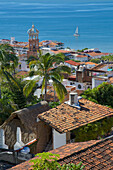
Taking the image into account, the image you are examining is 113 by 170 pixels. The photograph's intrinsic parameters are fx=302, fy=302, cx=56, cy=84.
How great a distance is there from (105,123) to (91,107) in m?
1.44

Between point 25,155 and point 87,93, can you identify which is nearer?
point 25,155

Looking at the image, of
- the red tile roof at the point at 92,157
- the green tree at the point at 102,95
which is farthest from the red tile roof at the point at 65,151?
the green tree at the point at 102,95

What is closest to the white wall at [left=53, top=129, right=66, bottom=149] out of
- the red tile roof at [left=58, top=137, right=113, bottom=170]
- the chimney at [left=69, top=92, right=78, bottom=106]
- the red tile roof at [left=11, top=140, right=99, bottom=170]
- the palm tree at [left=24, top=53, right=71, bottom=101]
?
the red tile roof at [left=11, top=140, right=99, bottom=170]

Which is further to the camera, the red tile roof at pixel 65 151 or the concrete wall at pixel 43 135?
the concrete wall at pixel 43 135

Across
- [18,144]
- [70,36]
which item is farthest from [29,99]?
[70,36]

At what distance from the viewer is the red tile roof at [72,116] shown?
1303cm

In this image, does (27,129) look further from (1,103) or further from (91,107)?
(1,103)

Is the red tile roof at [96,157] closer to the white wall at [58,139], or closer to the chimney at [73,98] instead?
the white wall at [58,139]

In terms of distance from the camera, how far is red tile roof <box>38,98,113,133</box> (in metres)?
13.0

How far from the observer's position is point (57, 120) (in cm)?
1342

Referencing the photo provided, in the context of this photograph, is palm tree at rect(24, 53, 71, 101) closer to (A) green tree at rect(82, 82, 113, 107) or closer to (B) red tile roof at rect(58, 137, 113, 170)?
(A) green tree at rect(82, 82, 113, 107)

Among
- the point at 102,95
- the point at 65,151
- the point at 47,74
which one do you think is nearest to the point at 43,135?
the point at 65,151

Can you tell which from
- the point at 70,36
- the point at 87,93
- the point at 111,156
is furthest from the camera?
the point at 70,36

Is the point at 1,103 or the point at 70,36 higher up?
the point at 70,36
